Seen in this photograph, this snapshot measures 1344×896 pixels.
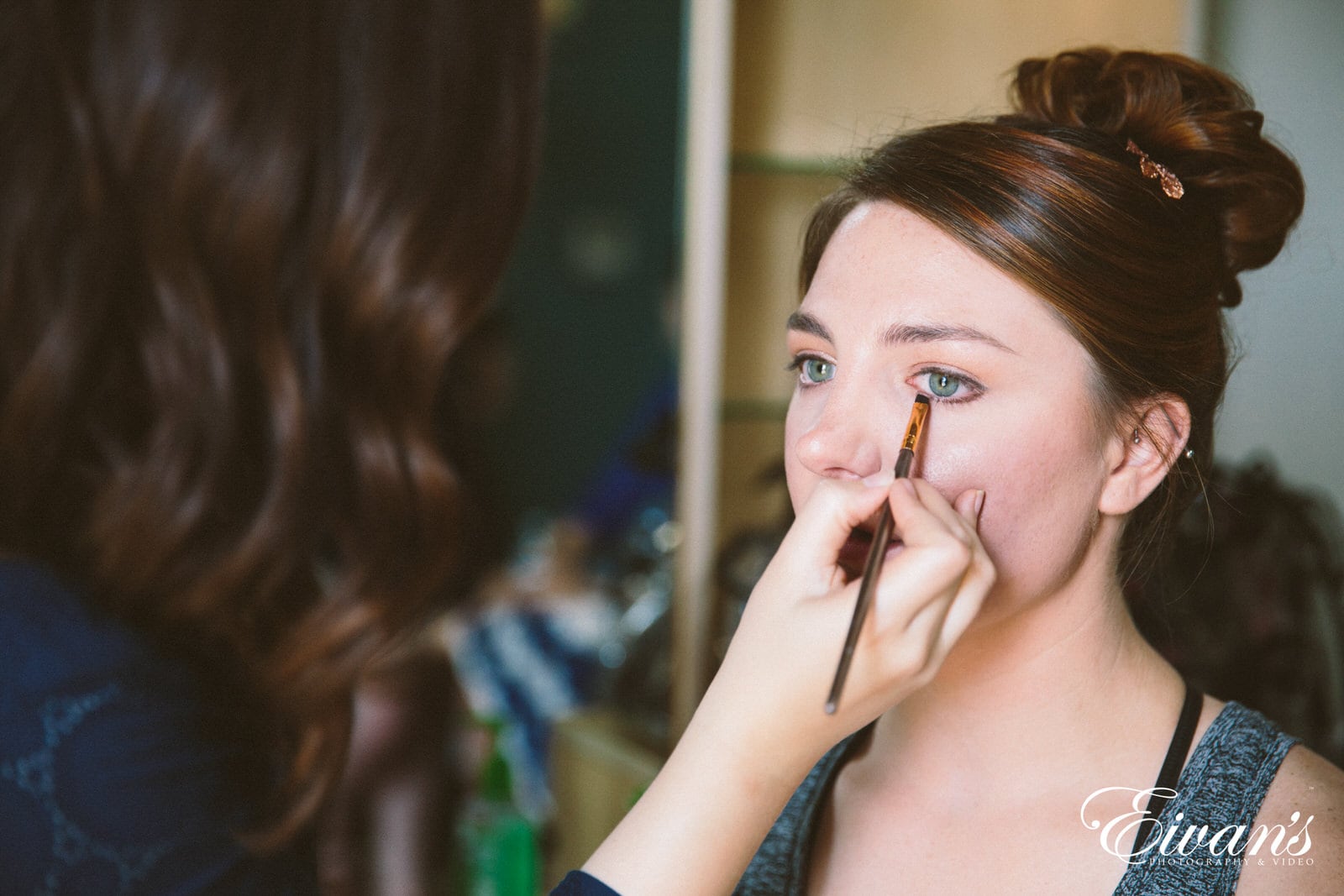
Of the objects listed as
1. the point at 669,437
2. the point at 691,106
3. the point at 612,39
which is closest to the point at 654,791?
the point at 691,106

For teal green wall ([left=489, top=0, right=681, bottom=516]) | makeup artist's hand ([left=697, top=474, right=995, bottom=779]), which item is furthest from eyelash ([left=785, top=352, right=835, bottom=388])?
teal green wall ([left=489, top=0, right=681, bottom=516])

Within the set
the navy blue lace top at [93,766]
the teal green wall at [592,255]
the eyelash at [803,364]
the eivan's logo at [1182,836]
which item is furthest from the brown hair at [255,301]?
the teal green wall at [592,255]

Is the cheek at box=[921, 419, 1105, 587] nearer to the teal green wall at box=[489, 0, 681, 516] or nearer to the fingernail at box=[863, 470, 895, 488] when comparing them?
the fingernail at box=[863, 470, 895, 488]

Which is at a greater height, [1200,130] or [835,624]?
[1200,130]

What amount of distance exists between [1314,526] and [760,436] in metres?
0.90

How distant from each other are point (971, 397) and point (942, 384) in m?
0.03

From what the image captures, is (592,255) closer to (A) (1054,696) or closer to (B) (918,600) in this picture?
(A) (1054,696)

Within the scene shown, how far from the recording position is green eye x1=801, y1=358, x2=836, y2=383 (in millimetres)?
951

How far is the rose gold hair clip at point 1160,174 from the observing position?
93 centimetres

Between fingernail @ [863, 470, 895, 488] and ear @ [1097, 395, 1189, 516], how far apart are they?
0.21 m

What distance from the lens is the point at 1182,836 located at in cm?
84

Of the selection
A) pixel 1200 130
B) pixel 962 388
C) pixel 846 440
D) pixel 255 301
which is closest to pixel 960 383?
pixel 962 388

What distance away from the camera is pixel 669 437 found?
2365 millimetres

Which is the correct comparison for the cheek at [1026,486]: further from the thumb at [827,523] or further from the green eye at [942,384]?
the thumb at [827,523]
